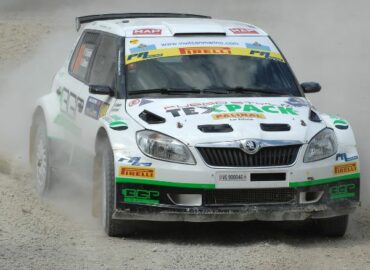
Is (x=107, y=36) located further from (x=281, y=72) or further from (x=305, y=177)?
(x=305, y=177)

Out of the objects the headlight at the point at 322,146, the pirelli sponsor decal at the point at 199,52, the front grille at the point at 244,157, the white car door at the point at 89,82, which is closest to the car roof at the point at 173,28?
the white car door at the point at 89,82

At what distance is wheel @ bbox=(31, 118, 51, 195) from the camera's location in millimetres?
10852

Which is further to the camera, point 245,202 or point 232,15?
point 232,15

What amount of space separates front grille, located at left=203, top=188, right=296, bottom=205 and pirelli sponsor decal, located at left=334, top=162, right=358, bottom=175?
41 centimetres

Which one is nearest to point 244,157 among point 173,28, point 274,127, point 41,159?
point 274,127

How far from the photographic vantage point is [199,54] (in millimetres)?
10016

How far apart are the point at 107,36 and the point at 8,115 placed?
487 centimetres

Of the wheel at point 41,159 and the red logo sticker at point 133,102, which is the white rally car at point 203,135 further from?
the wheel at point 41,159

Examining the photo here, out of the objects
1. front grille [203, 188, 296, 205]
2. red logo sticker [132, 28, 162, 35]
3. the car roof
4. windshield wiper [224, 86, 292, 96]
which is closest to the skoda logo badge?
front grille [203, 188, 296, 205]

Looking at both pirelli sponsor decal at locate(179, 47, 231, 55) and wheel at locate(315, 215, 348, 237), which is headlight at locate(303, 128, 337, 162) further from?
pirelli sponsor decal at locate(179, 47, 231, 55)

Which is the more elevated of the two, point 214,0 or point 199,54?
point 199,54

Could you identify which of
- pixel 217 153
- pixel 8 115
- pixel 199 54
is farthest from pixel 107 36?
pixel 8 115

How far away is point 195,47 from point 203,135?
158 centimetres

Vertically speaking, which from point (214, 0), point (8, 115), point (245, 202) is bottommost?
point (214, 0)
